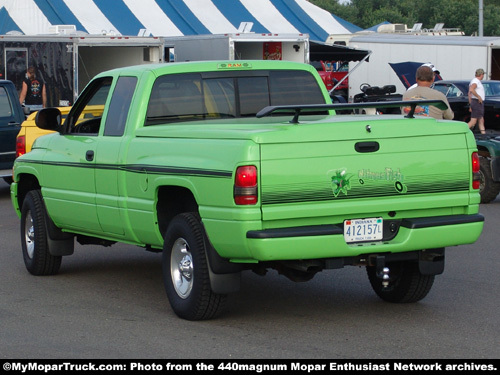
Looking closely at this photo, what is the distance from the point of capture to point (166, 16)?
31.4m

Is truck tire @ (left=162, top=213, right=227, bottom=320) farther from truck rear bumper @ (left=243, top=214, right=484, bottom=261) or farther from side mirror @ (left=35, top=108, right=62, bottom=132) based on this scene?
side mirror @ (left=35, top=108, right=62, bottom=132)

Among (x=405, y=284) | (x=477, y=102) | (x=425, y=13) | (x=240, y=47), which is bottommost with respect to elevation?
(x=405, y=284)

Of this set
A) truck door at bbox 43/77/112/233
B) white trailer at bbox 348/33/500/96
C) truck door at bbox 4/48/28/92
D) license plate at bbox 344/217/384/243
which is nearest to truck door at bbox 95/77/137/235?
truck door at bbox 43/77/112/233

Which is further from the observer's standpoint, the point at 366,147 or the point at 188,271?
the point at 188,271

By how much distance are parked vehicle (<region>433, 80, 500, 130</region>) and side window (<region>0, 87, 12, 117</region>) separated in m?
12.3

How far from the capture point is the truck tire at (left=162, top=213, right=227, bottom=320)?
6.88 metres

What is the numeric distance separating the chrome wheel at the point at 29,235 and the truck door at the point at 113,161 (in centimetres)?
149

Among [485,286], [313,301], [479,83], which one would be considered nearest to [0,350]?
[313,301]

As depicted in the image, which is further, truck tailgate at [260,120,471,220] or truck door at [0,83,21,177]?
truck door at [0,83,21,177]

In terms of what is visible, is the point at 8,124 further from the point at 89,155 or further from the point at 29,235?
the point at 89,155

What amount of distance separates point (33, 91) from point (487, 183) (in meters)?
11.1

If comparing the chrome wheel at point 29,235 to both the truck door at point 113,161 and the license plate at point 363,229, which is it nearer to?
the truck door at point 113,161

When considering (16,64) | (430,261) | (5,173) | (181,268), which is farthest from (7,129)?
(430,261)

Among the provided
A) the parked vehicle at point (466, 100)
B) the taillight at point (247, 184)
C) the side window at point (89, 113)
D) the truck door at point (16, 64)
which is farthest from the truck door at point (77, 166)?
the parked vehicle at point (466, 100)
